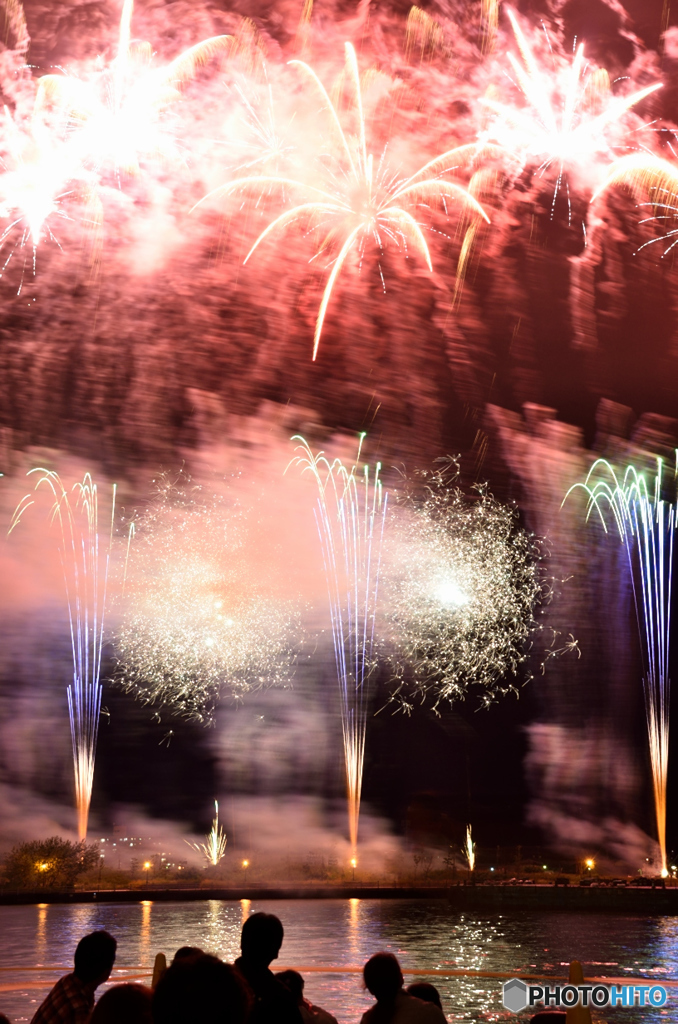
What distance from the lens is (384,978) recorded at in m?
5.13

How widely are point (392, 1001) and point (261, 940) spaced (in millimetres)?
1066

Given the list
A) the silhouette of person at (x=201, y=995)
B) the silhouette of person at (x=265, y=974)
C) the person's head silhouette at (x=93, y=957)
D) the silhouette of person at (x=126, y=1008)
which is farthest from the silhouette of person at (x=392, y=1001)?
the silhouette of person at (x=201, y=995)

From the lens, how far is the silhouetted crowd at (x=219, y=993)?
3.07 metres

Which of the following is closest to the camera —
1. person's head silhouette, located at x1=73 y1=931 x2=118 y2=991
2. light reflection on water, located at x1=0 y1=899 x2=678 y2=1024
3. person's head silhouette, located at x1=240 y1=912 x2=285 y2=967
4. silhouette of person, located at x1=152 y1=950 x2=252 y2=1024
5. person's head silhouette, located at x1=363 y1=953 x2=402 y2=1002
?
silhouette of person, located at x1=152 y1=950 x2=252 y2=1024

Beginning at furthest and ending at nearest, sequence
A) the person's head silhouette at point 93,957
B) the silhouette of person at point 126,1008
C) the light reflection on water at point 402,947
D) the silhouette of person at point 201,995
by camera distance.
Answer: the light reflection on water at point 402,947 < the person's head silhouette at point 93,957 < the silhouette of person at point 126,1008 < the silhouette of person at point 201,995

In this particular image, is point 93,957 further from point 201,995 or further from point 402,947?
point 402,947

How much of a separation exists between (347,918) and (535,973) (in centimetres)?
5355

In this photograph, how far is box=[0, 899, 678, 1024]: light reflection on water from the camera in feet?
83.5

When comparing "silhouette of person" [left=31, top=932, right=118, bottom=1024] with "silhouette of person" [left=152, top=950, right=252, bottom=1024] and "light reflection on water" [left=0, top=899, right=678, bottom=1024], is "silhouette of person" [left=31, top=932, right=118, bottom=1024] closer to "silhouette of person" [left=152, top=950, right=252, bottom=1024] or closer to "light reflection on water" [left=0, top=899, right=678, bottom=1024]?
"silhouette of person" [left=152, top=950, right=252, bottom=1024]

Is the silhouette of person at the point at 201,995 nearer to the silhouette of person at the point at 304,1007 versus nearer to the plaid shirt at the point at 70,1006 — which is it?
the silhouette of person at the point at 304,1007

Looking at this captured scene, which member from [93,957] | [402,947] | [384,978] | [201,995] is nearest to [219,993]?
[201,995]

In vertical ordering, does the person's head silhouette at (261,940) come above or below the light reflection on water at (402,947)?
above

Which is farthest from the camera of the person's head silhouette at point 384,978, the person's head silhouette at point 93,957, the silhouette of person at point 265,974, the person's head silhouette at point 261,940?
the person's head silhouette at point 384,978

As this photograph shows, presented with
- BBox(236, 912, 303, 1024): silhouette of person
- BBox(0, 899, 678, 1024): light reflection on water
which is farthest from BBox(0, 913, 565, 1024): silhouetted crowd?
BBox(0, 899, 678, 1024): light reflection on water
